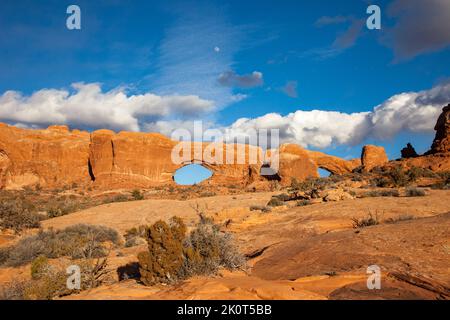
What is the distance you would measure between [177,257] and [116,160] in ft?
139

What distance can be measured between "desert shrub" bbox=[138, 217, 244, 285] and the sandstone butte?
3570 cm

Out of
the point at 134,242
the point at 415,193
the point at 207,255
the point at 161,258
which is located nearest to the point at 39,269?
the point at 161,258

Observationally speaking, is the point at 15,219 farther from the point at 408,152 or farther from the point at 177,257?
the point at 408,152

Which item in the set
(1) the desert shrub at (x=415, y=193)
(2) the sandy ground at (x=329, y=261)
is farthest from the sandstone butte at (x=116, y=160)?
(2) the sandy ground at (x=329, y=261)

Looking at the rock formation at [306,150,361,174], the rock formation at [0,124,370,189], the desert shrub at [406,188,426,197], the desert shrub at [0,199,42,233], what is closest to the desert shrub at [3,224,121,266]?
the desert shrub at [0,199,42,233]

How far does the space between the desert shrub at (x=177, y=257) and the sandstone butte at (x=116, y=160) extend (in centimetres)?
3570

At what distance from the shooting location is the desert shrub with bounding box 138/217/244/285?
5.37 metres

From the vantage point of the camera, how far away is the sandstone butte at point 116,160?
44903 millimetres

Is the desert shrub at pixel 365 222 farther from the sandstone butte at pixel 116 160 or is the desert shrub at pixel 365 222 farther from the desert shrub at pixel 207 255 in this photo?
the sandstone butte at pixel 116 160

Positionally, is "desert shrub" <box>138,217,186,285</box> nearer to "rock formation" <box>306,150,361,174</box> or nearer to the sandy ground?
the sandy ground

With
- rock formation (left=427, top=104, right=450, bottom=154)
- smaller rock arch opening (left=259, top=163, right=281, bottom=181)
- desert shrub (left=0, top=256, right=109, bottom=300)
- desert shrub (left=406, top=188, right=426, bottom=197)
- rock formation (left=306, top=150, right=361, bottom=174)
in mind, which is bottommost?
desert shrub (left=0, top=256, right=109, bottom=300)

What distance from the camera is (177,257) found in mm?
5570

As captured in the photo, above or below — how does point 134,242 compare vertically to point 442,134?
below
